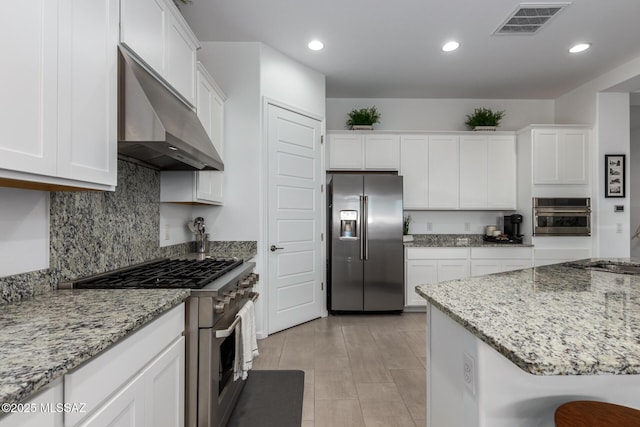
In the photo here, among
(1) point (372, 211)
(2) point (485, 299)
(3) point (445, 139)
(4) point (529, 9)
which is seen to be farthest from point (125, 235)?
(3) point (445, 139)

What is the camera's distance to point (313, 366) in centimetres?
280

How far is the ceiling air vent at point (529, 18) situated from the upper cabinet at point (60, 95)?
3.09 meters

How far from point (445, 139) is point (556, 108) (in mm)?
1892

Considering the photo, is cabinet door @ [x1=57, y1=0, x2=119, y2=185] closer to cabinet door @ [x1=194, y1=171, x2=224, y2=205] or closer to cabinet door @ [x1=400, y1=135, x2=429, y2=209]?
cabinet door @ [x1=194, y1=171, x2=224, y2=205]

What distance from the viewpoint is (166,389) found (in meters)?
1.40

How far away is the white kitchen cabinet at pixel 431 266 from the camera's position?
441 centimetres

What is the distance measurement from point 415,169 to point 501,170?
1201mm

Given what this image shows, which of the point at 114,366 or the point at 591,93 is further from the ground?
the point at 591,93

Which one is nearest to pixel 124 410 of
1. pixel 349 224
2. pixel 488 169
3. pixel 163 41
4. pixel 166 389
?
pixel 166 389

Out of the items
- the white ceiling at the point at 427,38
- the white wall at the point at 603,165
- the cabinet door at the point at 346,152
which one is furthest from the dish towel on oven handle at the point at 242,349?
the white wall at the point at 603,165

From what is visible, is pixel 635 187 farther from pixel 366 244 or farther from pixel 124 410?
pixel 124 410

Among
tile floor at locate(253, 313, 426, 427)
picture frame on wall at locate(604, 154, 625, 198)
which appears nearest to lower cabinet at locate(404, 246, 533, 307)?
tile floor at locate(253, 313, 426, 427)

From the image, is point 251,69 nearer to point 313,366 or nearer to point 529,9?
point 529,9

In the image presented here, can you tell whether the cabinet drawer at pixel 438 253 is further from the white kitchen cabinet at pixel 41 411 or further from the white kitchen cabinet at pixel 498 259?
the white kitchen cabinet at pixel 41 411
